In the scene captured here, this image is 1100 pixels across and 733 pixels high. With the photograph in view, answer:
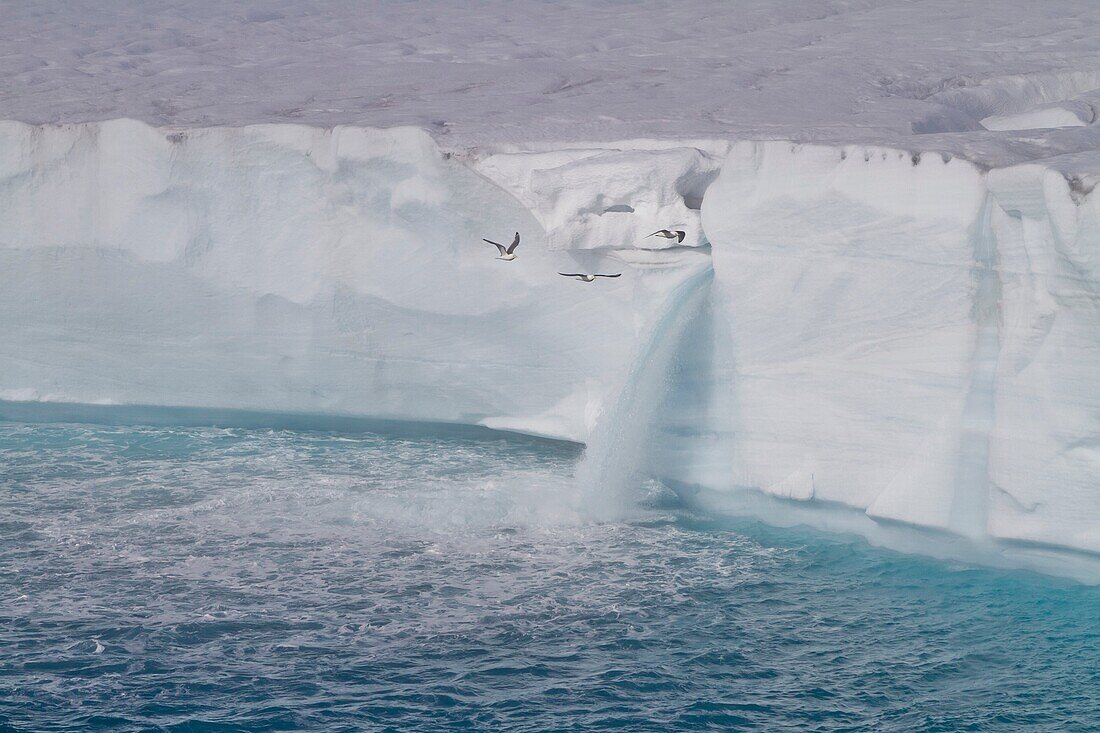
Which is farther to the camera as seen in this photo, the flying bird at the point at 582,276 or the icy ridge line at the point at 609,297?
the flying bird at the point at 582,276

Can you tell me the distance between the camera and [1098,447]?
5938 mm

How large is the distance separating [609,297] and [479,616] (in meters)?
2.92

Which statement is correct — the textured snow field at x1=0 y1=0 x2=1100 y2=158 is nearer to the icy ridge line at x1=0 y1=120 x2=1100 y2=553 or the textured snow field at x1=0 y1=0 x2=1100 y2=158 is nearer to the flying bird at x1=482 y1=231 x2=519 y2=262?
the icy ridge line at x1=0 y1=120 x2=1100 y2=553

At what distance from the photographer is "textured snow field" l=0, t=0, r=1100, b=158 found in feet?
27.1

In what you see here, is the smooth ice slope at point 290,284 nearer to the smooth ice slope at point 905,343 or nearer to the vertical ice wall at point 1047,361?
the smooth ice slope at point 905,343

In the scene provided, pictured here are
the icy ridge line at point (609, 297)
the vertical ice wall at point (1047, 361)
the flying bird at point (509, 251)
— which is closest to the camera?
the vertical ice wall at point (1047, 361)

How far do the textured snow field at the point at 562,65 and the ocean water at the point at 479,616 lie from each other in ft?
8.81

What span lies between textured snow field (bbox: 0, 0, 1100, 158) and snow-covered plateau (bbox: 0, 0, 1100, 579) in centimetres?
7

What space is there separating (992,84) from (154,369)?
24.2 feet

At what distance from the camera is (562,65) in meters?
10.1

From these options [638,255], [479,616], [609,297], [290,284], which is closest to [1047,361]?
[638,255]

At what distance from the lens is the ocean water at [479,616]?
4.80 meters

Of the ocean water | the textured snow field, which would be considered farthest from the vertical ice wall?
the textured snow field

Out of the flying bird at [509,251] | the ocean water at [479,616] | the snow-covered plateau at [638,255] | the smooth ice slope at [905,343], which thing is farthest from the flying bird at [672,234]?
the ocean water at [479,616]
